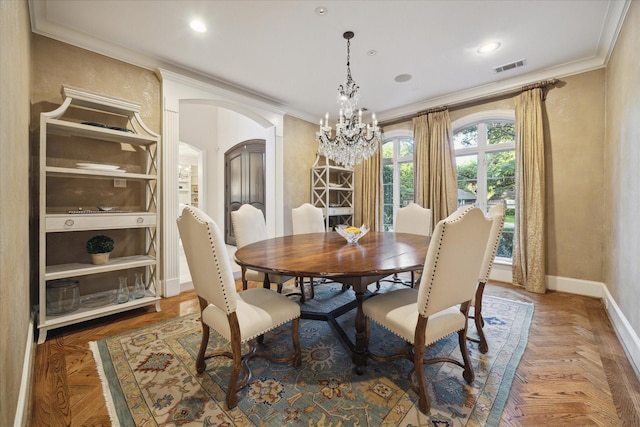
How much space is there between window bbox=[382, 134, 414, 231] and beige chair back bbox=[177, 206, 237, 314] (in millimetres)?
3905

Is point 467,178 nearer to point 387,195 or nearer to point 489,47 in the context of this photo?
point 387,195

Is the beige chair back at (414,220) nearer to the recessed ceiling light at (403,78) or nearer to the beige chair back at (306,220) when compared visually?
the beige chair back at (306,220)

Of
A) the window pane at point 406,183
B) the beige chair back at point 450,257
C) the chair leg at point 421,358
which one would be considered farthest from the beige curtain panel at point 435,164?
the chair leg at point 421,358

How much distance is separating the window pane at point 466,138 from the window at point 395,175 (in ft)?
2.47

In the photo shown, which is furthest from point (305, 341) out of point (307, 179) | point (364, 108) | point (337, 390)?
point (364, 108)

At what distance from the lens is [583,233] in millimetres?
3111

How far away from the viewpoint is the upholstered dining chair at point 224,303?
1388mm

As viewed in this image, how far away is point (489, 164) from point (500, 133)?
45 centimetres

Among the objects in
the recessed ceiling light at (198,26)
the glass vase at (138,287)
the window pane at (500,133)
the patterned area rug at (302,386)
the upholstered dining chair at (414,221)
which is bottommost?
the patterned area rug at (302,386)

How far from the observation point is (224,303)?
4.55 feet

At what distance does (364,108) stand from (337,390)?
417 centimetres

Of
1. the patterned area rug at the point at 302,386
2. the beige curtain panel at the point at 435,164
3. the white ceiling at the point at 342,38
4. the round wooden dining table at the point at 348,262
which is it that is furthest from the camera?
the beige curtain panel at the point at 435,164

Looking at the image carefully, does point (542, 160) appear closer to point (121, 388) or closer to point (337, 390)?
point (337, 390)

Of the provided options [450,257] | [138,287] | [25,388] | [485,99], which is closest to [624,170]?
[485,99]
